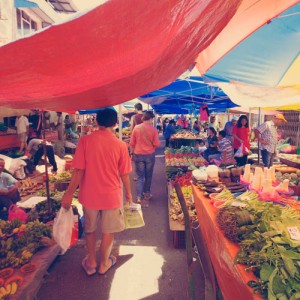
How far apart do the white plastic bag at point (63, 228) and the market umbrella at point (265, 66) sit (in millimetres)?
2971

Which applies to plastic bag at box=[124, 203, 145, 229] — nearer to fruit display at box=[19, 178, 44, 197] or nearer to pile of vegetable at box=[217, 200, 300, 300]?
pile of vegetable at box=[217, 200, 300, 300]

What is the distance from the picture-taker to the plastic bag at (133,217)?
3729 mm

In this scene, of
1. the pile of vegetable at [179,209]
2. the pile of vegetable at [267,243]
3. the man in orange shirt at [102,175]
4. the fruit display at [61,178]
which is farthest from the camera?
the fruit display at [61,178]

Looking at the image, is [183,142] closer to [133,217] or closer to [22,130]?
[22,130]

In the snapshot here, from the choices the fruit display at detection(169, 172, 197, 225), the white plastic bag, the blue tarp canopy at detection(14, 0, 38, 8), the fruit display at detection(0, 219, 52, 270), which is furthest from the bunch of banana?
the blue tarp canopy at detection(14, 0, 38, 8)

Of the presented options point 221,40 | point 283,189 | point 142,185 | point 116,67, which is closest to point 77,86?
point 116,67

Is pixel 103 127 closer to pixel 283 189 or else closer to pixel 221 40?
pixel 221 40

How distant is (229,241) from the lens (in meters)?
2.51

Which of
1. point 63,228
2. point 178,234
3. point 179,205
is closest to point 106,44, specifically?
point 63,228

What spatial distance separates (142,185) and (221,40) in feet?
12.8

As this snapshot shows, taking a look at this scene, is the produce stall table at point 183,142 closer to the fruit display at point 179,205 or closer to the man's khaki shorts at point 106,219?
the fruit display at point 179,205

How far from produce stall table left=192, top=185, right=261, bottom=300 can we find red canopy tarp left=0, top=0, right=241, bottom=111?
5.44 feet

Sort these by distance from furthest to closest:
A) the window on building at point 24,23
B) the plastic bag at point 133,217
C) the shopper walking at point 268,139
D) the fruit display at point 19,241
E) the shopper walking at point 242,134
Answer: the window on building at point 24,23 → the shopper walking at point 242,134 → the shopper walking at point 268,139 → the plastic bag at point 133,217 → the fruit display at point 19,241

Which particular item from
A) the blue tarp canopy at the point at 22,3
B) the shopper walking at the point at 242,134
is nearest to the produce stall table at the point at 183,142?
the shopper walking at the point at 242,134
